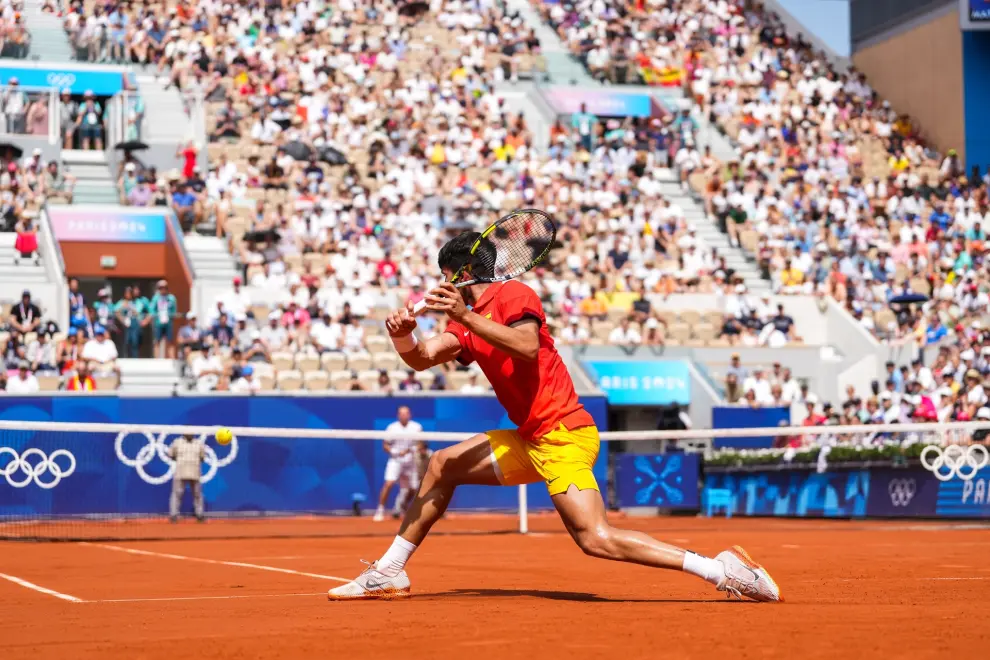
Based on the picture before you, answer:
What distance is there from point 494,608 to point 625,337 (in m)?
19.0

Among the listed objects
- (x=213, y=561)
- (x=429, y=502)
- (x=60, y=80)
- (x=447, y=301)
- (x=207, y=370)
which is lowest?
(x=213, y=561)

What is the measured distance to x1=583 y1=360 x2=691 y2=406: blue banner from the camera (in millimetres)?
26016

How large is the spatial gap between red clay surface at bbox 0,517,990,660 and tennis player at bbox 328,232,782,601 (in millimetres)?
235

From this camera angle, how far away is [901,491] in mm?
20984

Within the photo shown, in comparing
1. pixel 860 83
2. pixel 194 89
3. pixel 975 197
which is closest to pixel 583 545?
pixel 194 89

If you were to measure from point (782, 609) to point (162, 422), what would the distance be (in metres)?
15.8

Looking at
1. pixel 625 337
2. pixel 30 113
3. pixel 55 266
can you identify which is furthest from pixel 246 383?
pixel 30 113

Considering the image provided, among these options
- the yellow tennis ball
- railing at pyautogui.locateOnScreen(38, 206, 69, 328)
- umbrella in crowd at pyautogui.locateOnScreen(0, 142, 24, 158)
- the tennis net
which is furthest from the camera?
umbrella in crowd at pyautogui.locateOnScreen(0, 142, 24, 158)

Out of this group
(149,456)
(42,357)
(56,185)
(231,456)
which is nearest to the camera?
(149,456)

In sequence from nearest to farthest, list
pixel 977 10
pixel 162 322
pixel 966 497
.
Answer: pixel 966 497
pixel 162 322
pixel 977 10

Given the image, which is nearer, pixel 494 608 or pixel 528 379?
pixel 494 608

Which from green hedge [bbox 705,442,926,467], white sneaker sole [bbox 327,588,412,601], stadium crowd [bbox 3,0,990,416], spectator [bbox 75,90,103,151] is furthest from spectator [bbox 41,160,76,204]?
white sneaker sole [bbox 327,588,412,601]

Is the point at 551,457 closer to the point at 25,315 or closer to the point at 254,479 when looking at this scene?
the point at 254,479

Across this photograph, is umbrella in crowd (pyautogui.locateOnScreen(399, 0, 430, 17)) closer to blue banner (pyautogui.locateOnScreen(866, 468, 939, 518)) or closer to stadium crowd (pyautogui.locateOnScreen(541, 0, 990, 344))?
stadium crowd (pyautogui.locateOnScreen(541, 0, 990, 344))
